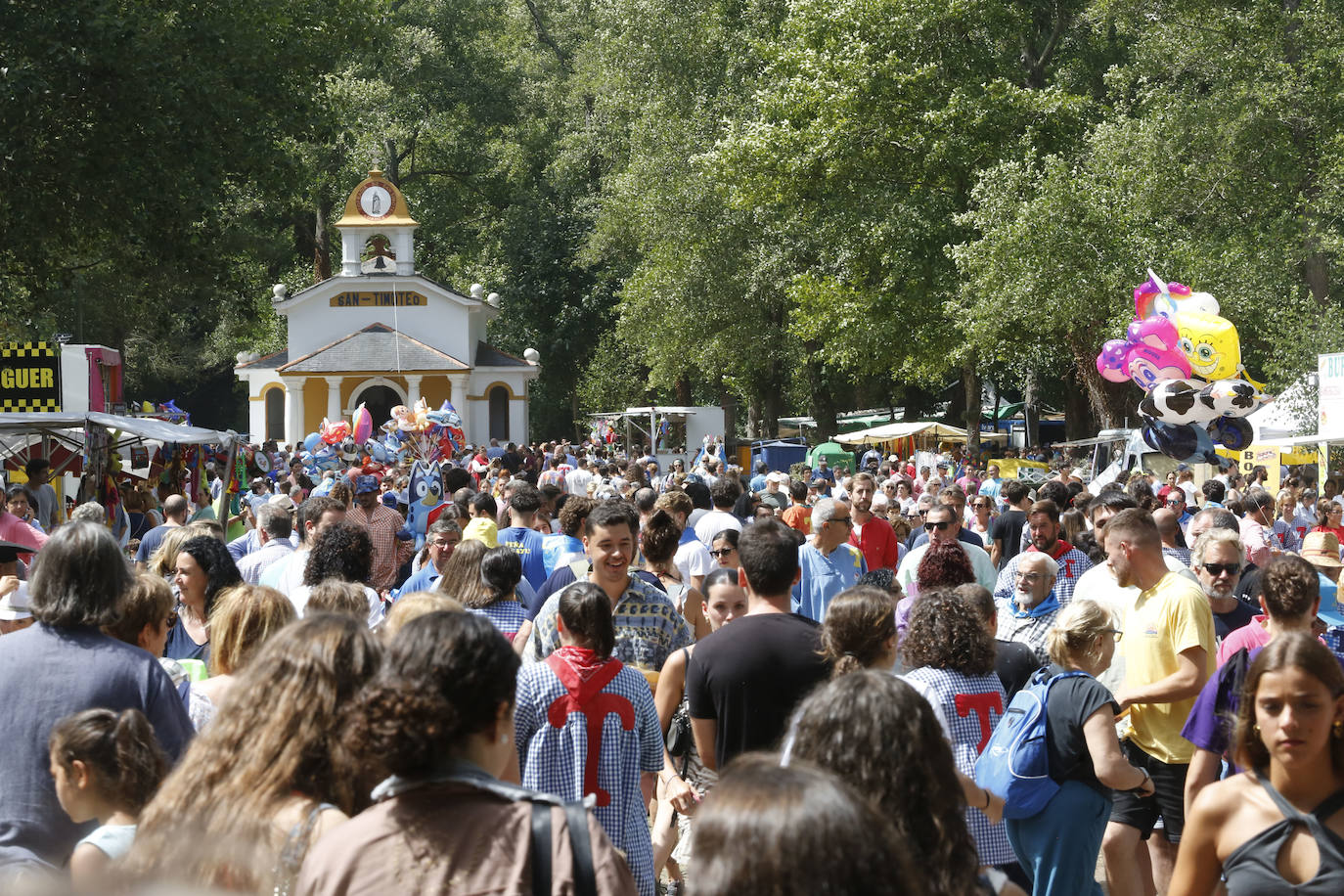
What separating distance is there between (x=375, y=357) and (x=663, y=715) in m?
43.5

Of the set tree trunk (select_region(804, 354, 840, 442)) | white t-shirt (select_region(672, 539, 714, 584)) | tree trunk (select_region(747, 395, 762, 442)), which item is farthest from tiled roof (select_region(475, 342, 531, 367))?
white t-shirt (select_region(672, 539, 714, 584))

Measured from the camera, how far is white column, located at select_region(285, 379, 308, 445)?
47281 millimetres

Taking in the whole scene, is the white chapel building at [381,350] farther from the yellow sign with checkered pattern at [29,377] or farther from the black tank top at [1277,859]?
the black tank top at [1277,859]

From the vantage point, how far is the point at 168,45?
1647 cm

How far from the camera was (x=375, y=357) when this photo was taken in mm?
47531

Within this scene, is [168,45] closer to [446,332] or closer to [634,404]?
[446,332]

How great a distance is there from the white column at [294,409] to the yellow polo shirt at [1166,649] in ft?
143

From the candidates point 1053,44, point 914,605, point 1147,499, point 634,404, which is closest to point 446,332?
point 634,404

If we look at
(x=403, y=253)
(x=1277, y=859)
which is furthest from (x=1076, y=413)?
(x=1277, y=859)

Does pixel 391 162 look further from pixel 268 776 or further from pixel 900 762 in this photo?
pixel 900 762

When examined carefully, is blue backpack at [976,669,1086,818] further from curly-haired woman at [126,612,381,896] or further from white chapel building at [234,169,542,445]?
white chapel building at [234,169,542,445]

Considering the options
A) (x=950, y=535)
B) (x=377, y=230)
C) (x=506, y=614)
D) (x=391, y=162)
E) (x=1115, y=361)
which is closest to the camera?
(x=506, y=614)

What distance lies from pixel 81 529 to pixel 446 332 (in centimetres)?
4587

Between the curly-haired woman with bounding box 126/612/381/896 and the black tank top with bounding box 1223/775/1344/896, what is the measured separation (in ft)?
6.52
